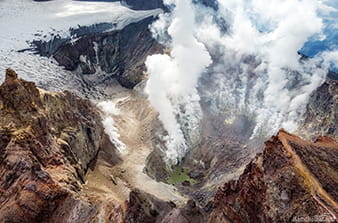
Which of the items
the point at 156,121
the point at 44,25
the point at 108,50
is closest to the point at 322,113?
the point at 156,121

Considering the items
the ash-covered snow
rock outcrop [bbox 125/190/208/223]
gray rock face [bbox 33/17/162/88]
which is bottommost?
gray rock face [bbox 33/17/162/88]

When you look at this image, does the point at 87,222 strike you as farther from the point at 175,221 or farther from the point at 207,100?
the point at 207,100

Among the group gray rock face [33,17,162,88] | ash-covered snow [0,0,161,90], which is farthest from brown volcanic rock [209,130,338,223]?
gray rock face [33,17,162,88]

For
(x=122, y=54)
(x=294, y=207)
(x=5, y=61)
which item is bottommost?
(x=122, y=54)

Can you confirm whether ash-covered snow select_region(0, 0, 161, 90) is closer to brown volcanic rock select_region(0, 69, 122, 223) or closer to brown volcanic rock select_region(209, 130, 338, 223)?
brown volcanic rock select_region(0, 69, 122, 223)

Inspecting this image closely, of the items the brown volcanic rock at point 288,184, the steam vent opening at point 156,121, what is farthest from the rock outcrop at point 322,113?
the brown volcanic rock at point 288,184

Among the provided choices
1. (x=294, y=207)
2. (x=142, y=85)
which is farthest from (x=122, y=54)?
(x=294, y=207)

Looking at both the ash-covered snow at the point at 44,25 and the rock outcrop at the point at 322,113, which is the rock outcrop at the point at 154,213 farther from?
the ash-covered snow at the point at 44,25
